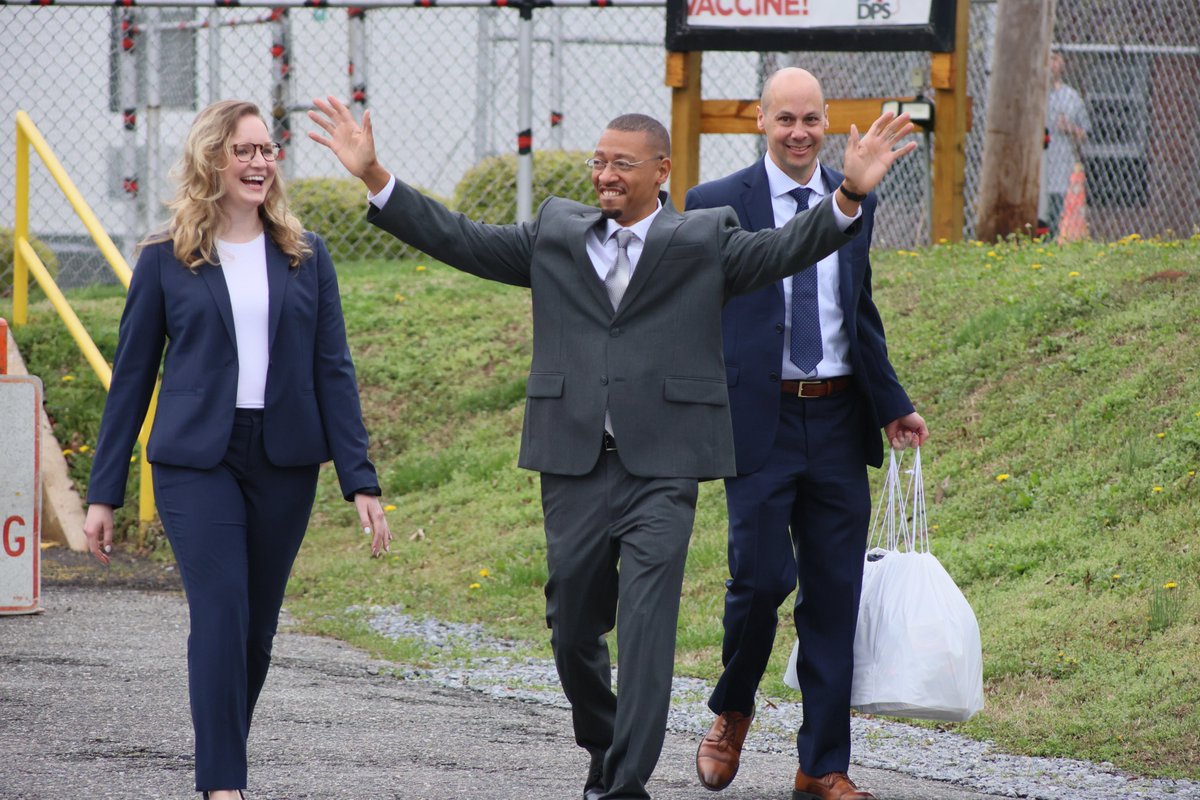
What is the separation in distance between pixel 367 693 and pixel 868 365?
256 cm

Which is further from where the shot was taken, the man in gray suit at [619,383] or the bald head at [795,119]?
the bald head at [795,119]

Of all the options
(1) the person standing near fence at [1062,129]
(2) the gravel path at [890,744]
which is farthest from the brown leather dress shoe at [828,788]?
(1) the person standing near fence at [1062,129]

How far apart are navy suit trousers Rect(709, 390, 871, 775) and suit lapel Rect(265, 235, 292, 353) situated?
1.46 metres

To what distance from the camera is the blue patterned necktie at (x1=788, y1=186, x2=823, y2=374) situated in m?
5.04

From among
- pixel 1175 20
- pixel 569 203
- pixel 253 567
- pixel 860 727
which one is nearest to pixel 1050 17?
pixel 1175 20

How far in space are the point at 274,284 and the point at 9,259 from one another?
Answer: 894cm

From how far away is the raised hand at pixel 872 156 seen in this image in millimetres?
4223

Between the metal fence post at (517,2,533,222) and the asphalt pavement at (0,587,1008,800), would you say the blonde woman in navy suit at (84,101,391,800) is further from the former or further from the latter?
the metal fence post at (517,2,533,222)

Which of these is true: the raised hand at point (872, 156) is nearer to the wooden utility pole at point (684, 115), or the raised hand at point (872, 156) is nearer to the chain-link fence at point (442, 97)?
the wooden utility pole at point (684, 115)

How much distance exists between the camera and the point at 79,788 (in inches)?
193

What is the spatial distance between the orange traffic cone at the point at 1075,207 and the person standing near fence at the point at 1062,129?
73 mm

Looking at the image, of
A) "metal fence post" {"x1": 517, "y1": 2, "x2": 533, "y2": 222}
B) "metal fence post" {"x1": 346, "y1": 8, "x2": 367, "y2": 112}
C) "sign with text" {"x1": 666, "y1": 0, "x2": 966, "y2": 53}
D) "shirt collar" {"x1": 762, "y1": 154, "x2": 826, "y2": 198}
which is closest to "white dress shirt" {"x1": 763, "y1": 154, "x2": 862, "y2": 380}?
"shirt collar" {"x1": 762, "y1": 154, "x2": 826, "y2": 198}

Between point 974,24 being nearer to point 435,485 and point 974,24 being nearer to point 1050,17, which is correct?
point 1050,17

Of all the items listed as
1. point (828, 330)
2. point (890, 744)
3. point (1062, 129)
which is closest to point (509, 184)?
point (1062, 129)
